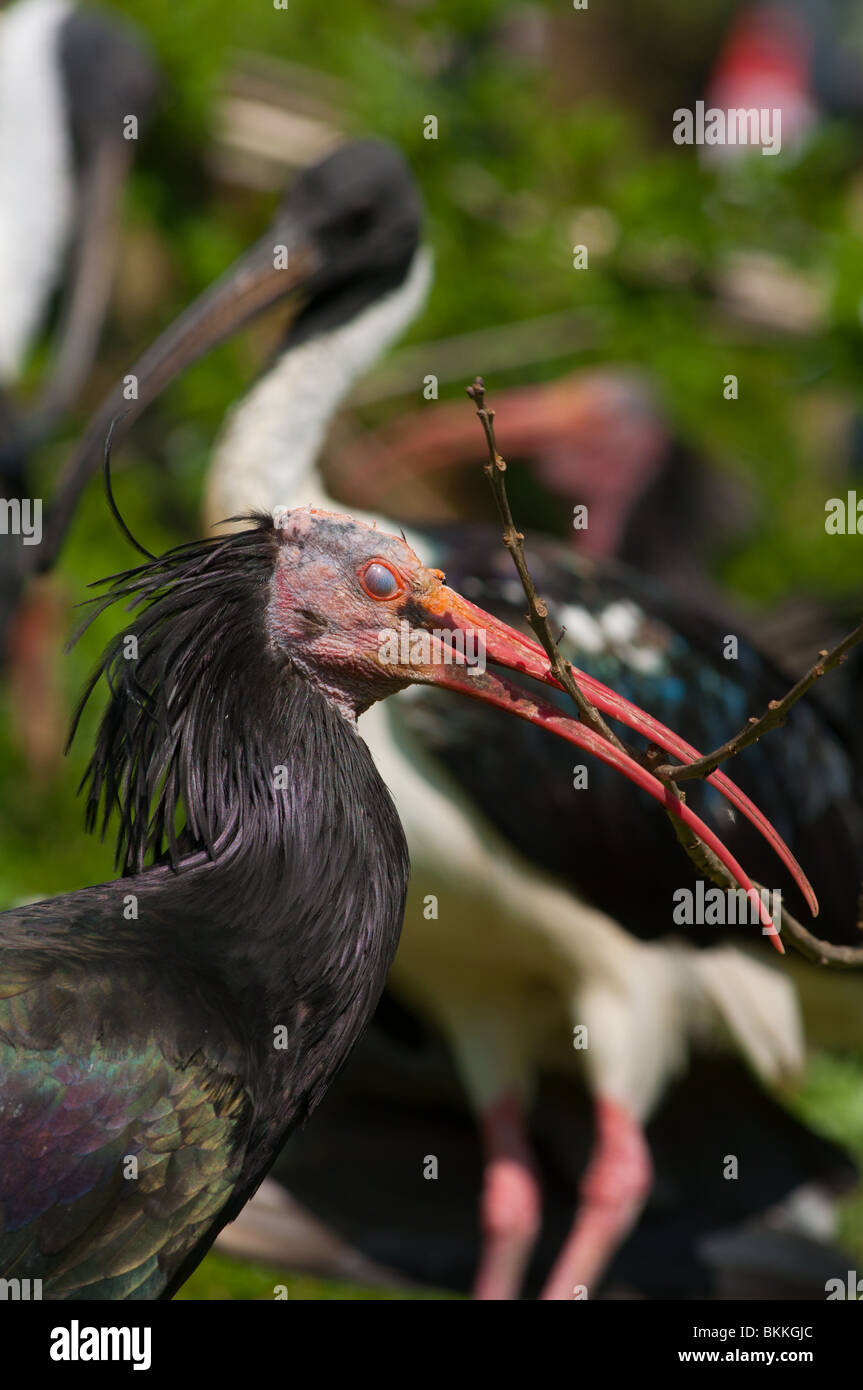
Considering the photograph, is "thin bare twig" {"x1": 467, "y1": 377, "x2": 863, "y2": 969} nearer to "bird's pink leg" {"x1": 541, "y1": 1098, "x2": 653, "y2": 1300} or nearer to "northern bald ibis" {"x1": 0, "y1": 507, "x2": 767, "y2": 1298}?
"northern bald ibis" {"x1": 0, "y1": 507, "x2": 767, "y2": 1298}

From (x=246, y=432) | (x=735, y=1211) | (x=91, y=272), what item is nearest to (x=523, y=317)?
(x=91, y=272)

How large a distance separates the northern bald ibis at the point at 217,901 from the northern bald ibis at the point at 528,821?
4.58 ft

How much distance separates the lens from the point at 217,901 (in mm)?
2908

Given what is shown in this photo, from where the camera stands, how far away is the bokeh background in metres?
7.84

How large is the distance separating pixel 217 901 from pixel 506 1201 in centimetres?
251

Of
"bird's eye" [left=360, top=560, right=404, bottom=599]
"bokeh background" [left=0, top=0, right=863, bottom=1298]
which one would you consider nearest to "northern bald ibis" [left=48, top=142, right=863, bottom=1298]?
"bird's eye" [left=360, top=560, right=404, bottom=599]

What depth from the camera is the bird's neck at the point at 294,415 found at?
15.1 ft

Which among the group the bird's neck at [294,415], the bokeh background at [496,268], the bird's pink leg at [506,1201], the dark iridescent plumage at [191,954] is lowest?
the bird's pink leg at [506,1201]

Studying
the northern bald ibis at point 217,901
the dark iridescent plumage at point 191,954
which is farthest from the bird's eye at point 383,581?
the dark iridescent plumage at point 191,954

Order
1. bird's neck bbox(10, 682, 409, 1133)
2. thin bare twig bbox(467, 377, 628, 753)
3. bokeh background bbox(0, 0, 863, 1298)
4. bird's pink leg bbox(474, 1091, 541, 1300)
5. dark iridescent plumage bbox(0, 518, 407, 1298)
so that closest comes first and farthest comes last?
thin bare twig bbox(467, 377, 628, 753) → dark iridescent plumage bbox(0, 518, 407, 1298) → bird's neck bbox(10, 682, 409, 1133) → bird's pink leg bbox(474, 1091, 541, 1300) → bokeh background bbox(0, 0, 863, 1298)

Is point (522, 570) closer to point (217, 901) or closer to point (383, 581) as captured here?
point (383, 581)

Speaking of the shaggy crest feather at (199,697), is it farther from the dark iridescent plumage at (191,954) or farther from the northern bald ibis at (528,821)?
the northern bald ibis at (528,821)

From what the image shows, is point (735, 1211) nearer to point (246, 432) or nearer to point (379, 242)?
point (246, 432)

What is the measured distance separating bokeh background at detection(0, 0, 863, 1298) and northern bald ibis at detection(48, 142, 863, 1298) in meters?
2.44
